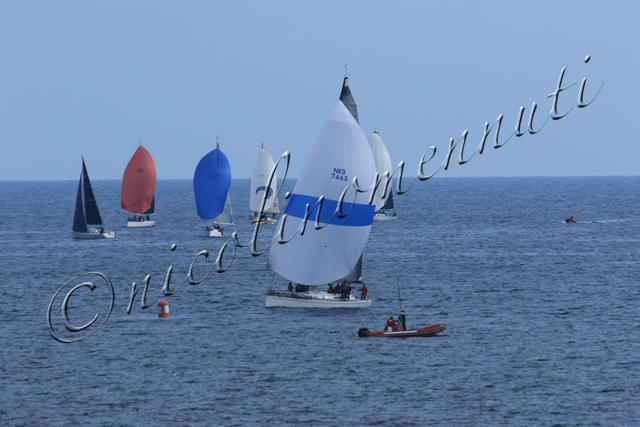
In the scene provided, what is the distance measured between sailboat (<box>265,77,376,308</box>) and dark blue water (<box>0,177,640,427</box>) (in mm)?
3845

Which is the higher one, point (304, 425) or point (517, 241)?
point (517, 241)

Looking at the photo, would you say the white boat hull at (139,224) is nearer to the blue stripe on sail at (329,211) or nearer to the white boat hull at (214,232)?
the white boat hull at (214,232)

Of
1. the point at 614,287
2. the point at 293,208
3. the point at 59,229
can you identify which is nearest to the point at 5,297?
the point at 293,208

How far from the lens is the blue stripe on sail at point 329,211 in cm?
5866

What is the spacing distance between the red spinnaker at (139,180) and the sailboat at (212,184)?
13164mm

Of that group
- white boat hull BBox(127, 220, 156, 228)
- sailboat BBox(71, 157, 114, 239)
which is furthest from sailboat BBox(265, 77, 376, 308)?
white boat hull BBox(127, 220, 156, 228)

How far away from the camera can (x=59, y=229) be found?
142 meters

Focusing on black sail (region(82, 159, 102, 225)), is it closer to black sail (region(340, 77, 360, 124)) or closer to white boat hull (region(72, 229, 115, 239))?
white boat hull (region(72, 229, 115, 239))

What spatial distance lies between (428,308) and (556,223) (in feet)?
320

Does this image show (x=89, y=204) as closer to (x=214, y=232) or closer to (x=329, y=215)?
(x=214, y=232)

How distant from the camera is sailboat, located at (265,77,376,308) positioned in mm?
58156

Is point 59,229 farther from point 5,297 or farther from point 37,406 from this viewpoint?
point 37,406

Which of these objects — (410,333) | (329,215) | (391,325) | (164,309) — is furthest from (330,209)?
(164,309)

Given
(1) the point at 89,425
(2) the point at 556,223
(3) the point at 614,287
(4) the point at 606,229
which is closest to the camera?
(1) the point at 89,425
